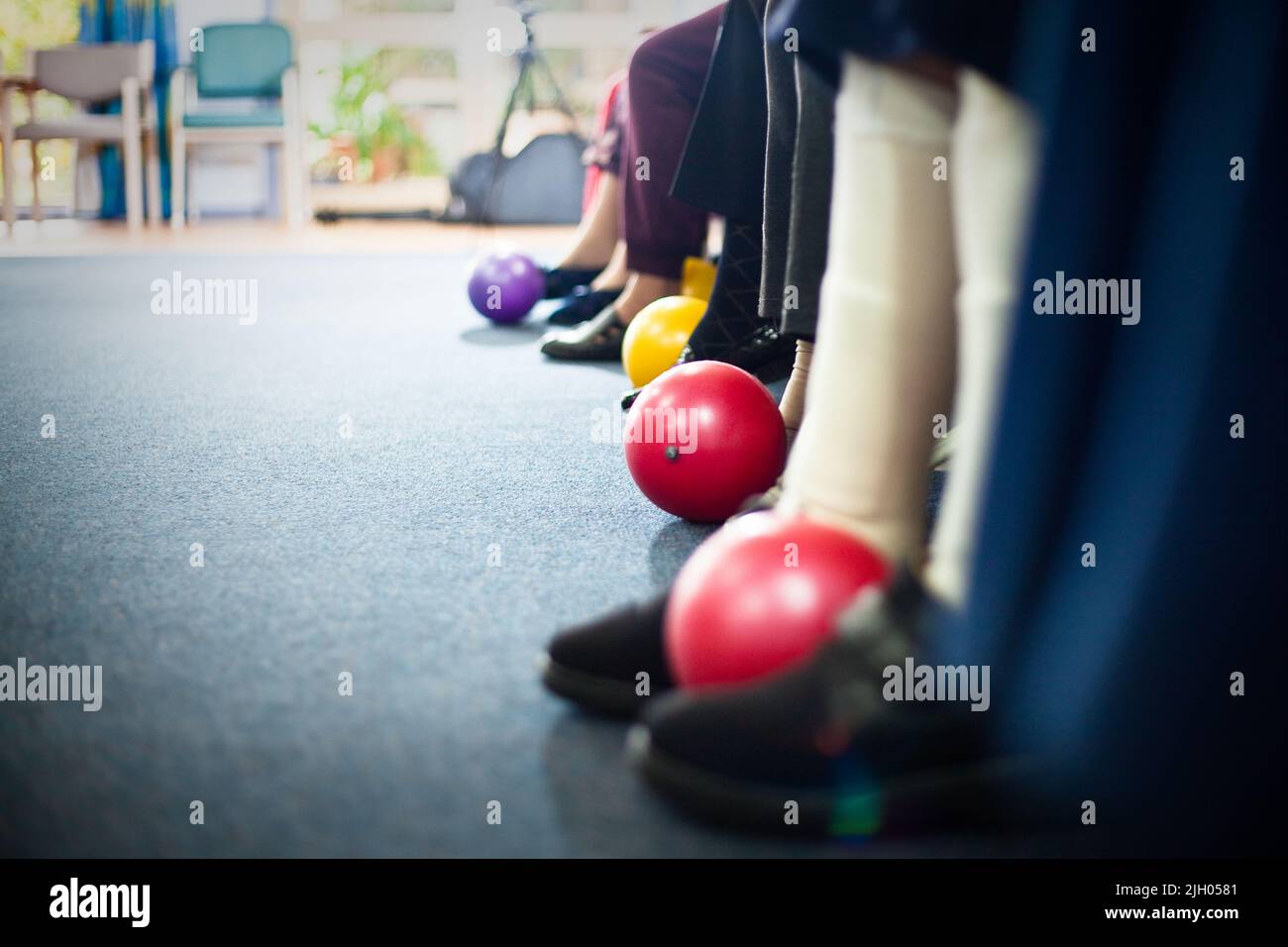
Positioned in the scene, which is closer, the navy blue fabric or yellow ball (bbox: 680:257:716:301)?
the navy blue fabric

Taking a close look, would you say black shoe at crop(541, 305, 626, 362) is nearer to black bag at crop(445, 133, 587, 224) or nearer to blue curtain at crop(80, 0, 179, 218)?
black bag at crop(445, 133, 587, 224)

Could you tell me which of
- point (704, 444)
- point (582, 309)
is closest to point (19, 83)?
point (582, 309)

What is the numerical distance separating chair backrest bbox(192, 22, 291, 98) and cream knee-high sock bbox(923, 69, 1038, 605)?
576 cm

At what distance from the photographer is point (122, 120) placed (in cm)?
555

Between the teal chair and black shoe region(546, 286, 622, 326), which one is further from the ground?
the teal chair

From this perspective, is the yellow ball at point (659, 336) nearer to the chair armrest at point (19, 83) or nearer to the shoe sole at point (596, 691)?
the shoe sole at point (596, 691)

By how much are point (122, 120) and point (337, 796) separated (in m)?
5.70

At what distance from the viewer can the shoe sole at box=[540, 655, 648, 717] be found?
0.80 m

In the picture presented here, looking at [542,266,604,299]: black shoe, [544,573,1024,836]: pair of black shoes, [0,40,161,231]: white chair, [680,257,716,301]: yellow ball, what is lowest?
[544,573,1024,836]: pair of black shoes

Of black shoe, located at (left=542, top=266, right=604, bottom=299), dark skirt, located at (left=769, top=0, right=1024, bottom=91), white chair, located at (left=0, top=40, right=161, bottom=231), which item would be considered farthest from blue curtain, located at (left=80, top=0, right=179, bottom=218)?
dark skirt, located at (left=769, top=0, right=1024, bottom=91)

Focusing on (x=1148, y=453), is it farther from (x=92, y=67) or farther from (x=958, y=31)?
(x=92, y=67)

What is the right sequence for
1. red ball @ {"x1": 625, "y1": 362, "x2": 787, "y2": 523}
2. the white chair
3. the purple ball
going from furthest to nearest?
the white chair → the purple ball → red ball @ {"x1": 625, "y1": 362, "x2": 787, "y2": 523}

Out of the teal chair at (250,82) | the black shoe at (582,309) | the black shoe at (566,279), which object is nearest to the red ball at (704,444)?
the black shoe at (582,309)
